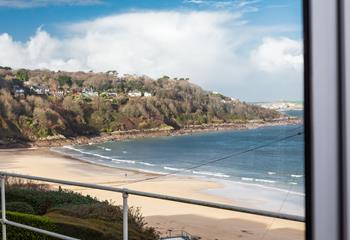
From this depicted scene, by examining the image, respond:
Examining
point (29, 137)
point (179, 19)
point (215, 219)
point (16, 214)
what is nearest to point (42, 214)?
point (16, 214)

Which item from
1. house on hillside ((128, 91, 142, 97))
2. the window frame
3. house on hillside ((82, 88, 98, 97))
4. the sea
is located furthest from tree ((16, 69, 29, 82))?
the window frame

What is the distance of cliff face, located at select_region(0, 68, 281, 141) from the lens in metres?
3.18

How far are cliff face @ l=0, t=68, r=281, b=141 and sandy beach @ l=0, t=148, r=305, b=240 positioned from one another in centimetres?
19

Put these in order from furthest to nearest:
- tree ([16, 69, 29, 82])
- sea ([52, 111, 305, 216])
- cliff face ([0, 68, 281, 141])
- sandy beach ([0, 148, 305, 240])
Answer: tree ([16, 69, 29, 82])
cliff face ([0, 68, 281, 141])
sandy beach ([0, 148, 305, 240])
sea ([52, 111, 305, 216])

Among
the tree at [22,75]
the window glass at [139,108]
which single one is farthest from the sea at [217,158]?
the tree at [22,75]

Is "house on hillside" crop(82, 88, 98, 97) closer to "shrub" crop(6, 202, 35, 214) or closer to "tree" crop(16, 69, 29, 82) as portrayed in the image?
"tree" crop(16, 69, 29, 82)

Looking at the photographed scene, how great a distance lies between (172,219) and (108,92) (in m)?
0.94

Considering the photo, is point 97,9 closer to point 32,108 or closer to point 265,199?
point 32,108

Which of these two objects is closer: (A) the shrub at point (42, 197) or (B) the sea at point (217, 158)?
(B) the sea at point (217, 158)

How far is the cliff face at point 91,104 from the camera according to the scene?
10.4 ft

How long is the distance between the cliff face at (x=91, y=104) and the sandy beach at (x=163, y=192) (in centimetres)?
19

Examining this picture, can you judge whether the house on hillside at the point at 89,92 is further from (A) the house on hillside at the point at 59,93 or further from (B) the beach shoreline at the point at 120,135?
(B) the beach shoreline at the point at 120,135

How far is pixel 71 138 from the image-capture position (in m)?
3.47

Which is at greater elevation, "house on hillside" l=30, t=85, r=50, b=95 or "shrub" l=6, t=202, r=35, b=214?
"house on hillside" l=30, t=85, r=50, b=95
